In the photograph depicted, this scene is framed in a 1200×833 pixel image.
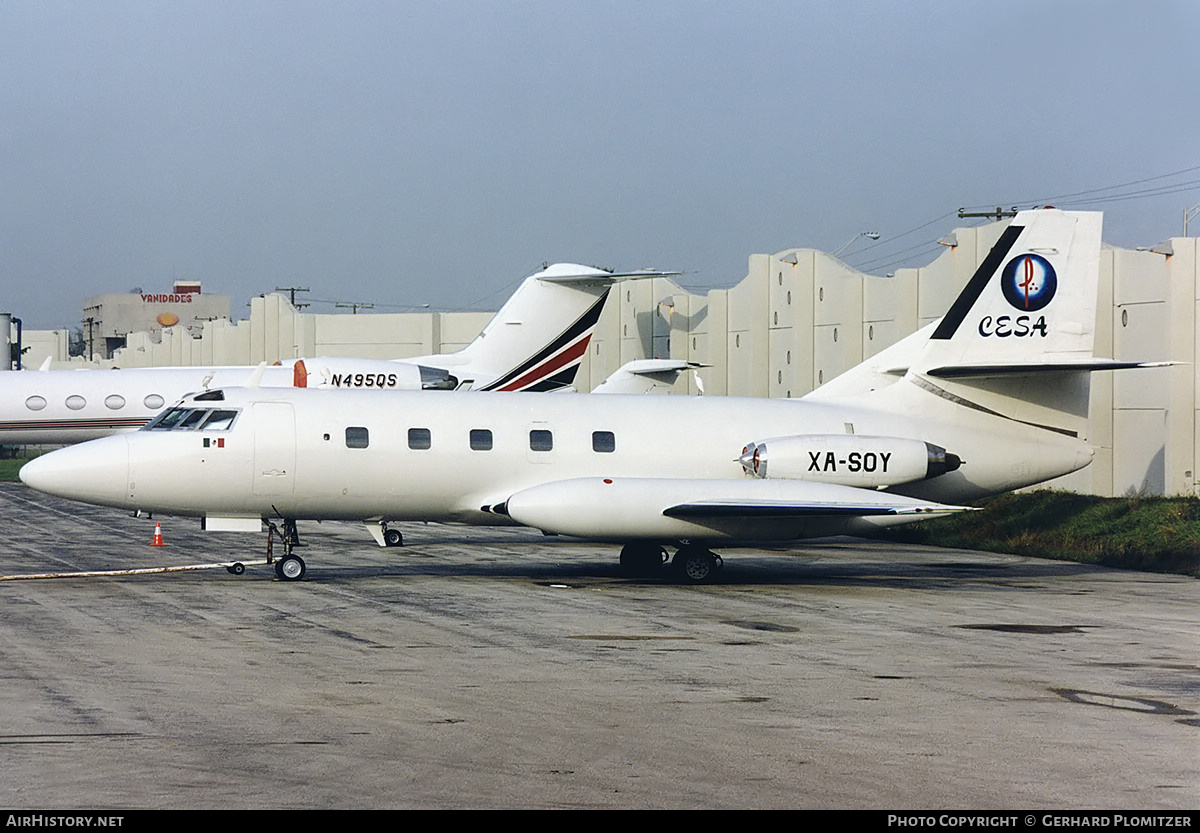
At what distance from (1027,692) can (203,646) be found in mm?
7685

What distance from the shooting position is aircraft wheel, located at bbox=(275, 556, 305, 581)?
2000cm

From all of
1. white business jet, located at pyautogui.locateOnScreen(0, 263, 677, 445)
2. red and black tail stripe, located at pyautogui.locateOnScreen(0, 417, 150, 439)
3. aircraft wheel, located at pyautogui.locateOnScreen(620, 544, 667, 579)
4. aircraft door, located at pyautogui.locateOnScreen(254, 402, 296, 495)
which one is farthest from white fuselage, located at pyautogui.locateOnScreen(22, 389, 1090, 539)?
red and black tail stripe, located at pyautogui.locateOnScreen(0, 417, 150, 439)

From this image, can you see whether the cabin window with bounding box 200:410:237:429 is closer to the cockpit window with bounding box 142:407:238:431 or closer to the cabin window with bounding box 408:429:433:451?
the cockpit window with bounding box 142:407:238:431

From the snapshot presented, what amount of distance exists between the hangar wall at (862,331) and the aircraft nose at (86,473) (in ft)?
58.2

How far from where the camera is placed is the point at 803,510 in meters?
19.9

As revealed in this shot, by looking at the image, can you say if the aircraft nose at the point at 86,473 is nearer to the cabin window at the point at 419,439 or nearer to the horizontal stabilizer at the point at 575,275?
the cabin window at the point at 419,439

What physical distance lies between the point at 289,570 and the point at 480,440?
3192 mm

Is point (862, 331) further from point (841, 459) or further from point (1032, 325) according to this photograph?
point (841, 459)

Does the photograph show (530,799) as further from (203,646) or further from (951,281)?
(951,281)

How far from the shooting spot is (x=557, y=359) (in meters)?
37.6

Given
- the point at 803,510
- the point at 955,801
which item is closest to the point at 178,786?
the point at 955,801

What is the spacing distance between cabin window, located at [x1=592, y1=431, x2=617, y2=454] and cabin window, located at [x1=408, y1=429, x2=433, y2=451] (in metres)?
2.40

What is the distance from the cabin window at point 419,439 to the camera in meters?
20.4

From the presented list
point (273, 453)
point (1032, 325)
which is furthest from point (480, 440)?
point (1032, 325)
